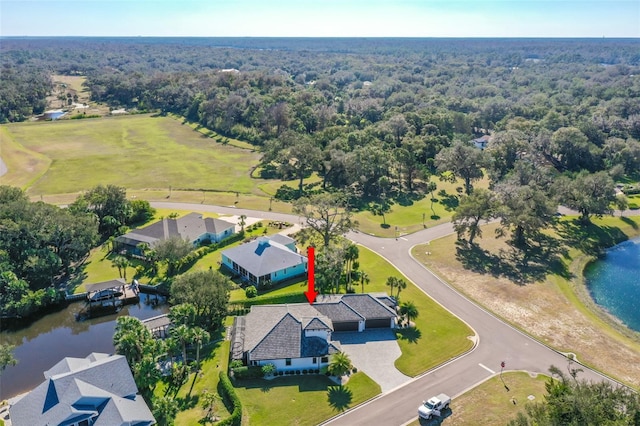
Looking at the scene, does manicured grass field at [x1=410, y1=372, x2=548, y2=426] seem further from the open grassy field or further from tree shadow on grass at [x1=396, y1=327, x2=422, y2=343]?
tree shadow on grass at [x1=396, y1=327, x2=422, y2=343]

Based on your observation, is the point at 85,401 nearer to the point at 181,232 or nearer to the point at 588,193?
the point at 181,232

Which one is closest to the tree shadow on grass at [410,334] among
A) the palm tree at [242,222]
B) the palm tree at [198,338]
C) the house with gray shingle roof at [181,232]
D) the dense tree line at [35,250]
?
the palm tree at [198,338]

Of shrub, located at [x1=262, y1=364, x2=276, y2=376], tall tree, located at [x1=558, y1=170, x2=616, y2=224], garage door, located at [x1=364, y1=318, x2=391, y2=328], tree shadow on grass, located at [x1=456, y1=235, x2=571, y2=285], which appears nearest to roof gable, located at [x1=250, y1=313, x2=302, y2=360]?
shrub, located at [x1=262, y1=364, x2=276, y2=376]

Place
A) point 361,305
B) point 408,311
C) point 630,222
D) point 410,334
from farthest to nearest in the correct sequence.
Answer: point 630,222 < point 361,305 < point 408,311 < point 410,334

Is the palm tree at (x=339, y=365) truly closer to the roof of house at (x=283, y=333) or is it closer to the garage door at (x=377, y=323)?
the roof of house at (x=283, y=333)

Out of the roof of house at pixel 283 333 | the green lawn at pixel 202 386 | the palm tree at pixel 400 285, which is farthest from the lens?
the palm tree at pixel 400 285

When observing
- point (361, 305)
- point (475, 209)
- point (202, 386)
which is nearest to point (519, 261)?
point (475, 209)
